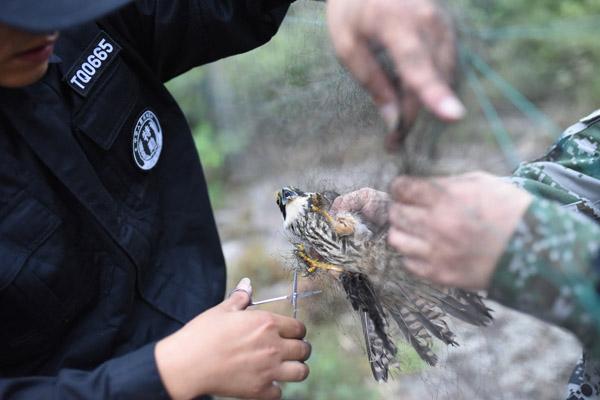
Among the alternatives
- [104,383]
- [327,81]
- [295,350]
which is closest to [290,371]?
[295,350]

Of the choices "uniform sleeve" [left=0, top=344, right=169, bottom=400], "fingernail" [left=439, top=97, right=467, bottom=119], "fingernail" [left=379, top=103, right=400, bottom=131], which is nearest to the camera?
"fingernail" [left=439, top=97, right=467, bottom=119]

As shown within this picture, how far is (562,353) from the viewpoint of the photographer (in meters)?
2.12

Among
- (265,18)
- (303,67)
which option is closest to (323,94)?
(303,67)

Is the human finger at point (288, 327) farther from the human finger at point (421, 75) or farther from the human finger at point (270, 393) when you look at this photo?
the human finger at point (421, 75)

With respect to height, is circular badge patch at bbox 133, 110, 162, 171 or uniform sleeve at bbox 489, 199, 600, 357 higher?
uniform sleeve at bbox 489, 199, 600, 357

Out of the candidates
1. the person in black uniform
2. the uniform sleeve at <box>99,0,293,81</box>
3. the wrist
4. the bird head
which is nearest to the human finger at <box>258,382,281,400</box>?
the person in black uniform

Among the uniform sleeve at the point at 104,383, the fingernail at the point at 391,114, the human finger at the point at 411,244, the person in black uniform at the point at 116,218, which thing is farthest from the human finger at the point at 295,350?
the fingernail at the point at 391,114

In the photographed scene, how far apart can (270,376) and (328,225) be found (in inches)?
12.0

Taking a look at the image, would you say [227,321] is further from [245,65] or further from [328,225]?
[245,65]

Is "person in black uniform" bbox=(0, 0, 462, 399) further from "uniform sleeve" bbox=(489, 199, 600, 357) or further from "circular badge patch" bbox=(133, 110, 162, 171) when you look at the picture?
"uniform sleeve" bbox=(489, 199, 600, 357)

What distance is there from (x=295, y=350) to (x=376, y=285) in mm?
192

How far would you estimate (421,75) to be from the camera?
82cm

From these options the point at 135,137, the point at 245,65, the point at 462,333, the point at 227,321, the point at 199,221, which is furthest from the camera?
the point at 245,65

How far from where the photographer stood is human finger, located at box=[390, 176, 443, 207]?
868mm
